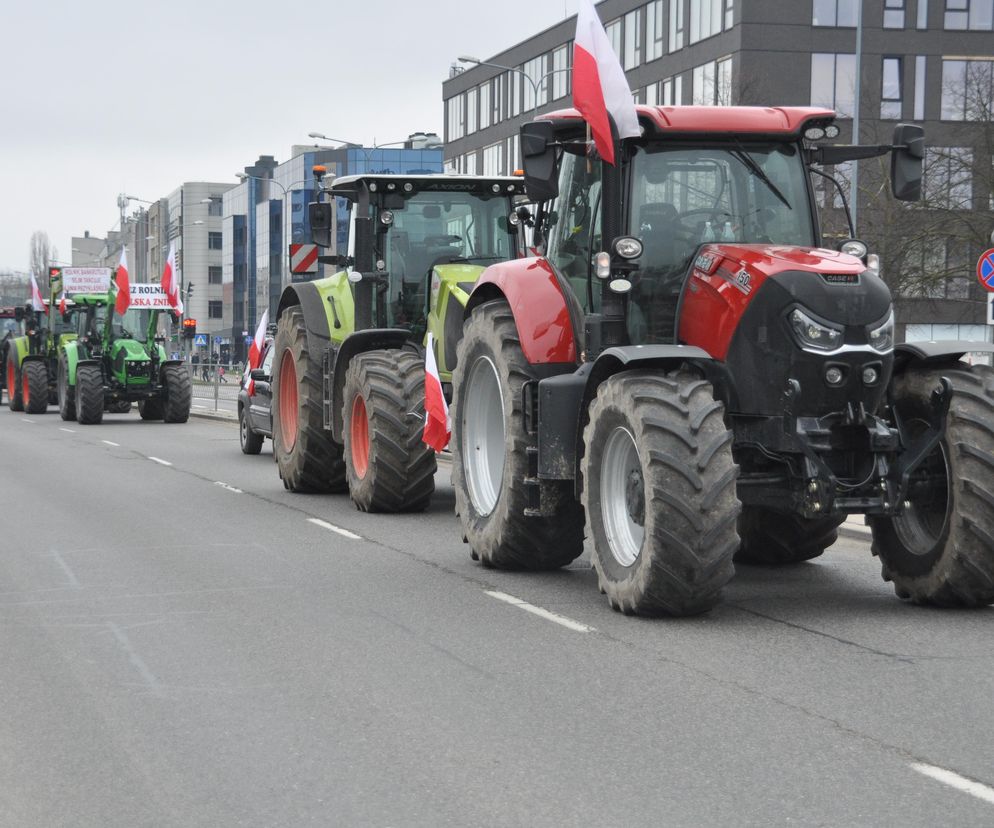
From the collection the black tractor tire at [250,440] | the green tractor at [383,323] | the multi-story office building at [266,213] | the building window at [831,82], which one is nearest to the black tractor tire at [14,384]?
the black tractor tire at [250,440]

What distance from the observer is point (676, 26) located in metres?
58.3

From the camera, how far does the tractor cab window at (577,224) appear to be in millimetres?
9586

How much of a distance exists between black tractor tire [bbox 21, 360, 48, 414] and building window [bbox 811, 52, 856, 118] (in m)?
29.8

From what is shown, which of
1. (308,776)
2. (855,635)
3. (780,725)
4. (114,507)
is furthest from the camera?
(114,507)

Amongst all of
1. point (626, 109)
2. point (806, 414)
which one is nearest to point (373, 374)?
point (626, 109)

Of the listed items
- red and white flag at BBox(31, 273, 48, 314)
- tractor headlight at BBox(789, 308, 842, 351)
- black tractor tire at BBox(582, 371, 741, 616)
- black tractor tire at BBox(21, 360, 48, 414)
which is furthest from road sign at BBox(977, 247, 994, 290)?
red and white flag at BBox(31, 273, 48, 314)

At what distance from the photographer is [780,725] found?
6.04 metres

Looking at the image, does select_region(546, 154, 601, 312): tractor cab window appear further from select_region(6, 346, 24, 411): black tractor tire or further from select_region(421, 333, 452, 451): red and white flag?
select_region(6, 346, 24, 411): black tractor tire

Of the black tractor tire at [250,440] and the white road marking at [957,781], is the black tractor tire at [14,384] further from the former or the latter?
the white road marking at [957,781]

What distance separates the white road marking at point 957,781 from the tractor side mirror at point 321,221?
392 inches

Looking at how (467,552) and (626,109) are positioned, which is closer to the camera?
(626,109)

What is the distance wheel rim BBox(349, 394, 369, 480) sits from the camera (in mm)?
14000

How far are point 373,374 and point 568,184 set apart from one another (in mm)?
4083

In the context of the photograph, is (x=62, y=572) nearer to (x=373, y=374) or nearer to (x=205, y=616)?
(x=205, y=616)
